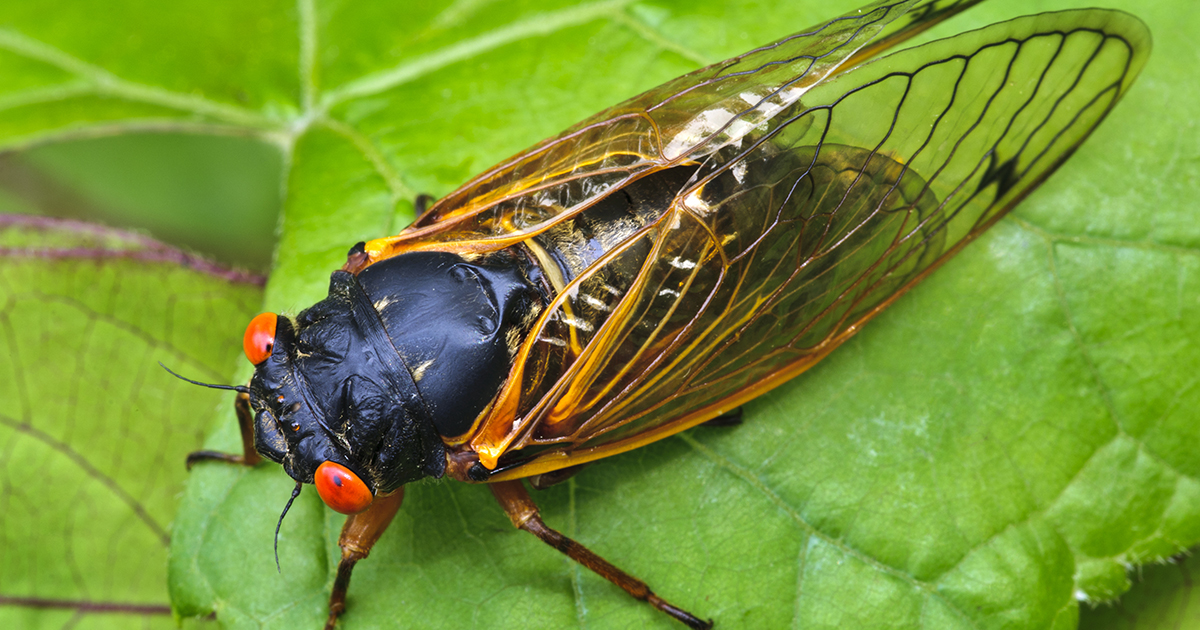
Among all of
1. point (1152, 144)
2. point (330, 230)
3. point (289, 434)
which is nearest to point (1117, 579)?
point (1152, 144)

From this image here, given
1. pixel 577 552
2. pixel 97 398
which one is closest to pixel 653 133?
pixel 577 552

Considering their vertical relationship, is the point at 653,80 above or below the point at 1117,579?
A: above

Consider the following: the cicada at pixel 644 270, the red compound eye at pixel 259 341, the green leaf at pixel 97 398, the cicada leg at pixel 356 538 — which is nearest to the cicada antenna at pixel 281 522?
the cicada at pixel 644 270

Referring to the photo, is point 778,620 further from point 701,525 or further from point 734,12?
point 734,12

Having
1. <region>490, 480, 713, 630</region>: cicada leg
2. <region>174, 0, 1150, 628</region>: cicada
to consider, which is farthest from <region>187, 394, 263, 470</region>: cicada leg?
<region>490, 480, 713, 630</region>: cicada leg

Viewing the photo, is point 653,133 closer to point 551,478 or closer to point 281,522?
point 551,478

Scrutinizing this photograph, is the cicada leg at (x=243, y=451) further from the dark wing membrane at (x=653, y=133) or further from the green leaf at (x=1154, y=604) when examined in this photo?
the green leaf at (x=1154, y=604)
